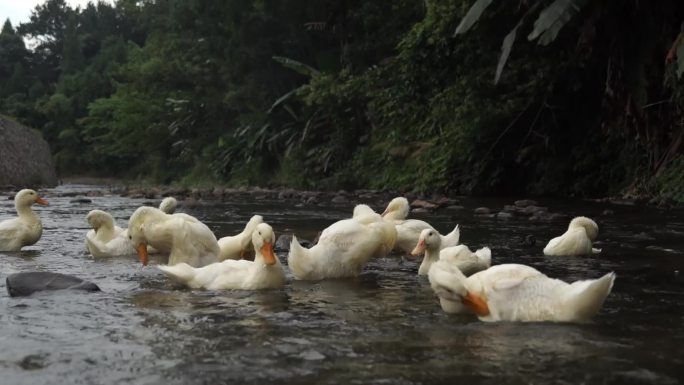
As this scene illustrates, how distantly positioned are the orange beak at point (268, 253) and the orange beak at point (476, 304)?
4.89 ft

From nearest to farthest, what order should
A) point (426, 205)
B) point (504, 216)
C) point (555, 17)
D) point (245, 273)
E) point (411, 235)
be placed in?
1. point (245, 273)
2. point (411, 235)
3. point (555, 17)
4. point (504, 216)
5. point (426, 205)

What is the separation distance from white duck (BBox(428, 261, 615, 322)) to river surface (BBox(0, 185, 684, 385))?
85 millimetres

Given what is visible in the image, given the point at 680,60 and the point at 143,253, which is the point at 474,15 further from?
the point at 143,253

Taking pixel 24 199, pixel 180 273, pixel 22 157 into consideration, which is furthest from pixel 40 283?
pixel 22 157

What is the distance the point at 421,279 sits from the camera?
5.83m

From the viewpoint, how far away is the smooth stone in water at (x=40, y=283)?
16.7 ft

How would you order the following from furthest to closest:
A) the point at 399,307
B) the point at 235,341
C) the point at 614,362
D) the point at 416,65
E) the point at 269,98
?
1. the point at 269,98
2. the point at 416,65
3. the point at 399,307
4. the point at 235,341
5. the point at 614,362

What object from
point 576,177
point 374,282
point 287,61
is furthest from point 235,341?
point 287,61

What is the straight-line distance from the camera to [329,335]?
3898 mm

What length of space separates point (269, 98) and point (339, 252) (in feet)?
90.8

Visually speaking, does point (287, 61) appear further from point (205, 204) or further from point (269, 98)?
point (205, 204)

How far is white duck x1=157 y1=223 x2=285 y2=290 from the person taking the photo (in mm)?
5328

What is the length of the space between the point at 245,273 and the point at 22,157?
27.1 metres

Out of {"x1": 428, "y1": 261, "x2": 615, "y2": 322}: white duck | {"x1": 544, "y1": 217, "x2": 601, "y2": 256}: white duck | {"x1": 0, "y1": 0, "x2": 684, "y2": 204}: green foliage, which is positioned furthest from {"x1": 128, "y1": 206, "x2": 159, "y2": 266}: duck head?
{"x1": 0, "y1": 0, "x2": 684, "y2": 204}: green foliage
